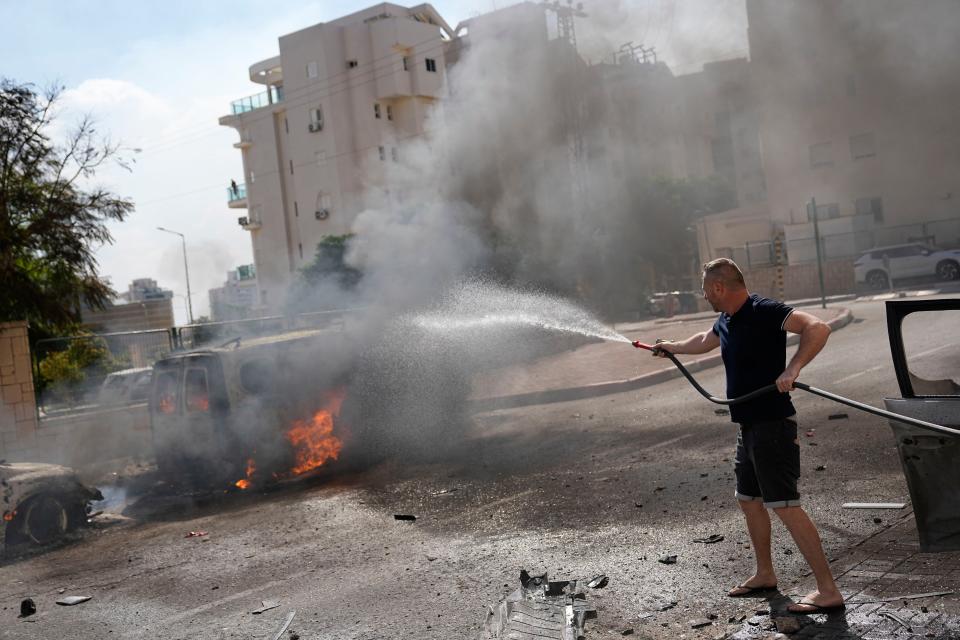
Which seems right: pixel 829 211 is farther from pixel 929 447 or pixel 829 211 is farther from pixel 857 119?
pixel 929 447

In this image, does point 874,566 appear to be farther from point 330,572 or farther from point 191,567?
point 191,567

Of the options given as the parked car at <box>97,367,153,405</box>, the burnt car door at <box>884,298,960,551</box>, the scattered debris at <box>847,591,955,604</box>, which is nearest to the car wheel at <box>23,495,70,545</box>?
the parked car at <box>97,367,153,405</box>

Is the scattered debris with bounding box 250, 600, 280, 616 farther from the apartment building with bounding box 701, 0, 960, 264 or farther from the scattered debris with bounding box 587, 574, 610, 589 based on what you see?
the apartment building with bounding box 701, 0, 960, 264

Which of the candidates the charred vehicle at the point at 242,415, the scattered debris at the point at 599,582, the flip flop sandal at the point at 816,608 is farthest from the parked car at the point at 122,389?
the flip flop sandal at the point at 816,608

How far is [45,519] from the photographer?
781cm

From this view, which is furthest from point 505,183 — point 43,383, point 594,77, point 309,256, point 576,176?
point 309,256

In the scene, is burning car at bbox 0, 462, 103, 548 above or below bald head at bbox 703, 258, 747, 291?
below

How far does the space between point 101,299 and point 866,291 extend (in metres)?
21.6

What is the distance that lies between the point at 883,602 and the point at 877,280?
24.6 m

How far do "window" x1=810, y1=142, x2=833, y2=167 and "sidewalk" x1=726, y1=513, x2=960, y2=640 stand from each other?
32.7m

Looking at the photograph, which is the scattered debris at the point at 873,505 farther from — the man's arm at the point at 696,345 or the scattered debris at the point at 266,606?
the scattered debris at the point at 266,606

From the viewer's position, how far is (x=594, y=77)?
21.6 m

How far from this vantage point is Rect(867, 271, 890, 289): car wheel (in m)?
25.7

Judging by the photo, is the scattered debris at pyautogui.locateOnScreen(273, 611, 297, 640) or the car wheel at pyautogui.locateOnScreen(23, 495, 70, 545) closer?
the scattered debris at pyautogui.locateOnScreen(273, 611, 297, 640)
